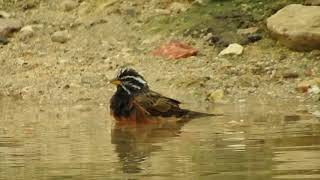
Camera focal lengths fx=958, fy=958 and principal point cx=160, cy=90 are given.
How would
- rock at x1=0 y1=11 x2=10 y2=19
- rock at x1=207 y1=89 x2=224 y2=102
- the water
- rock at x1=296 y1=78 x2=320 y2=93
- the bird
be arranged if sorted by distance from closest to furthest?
the water < the bird < rock at x1=296 y1=78 x2=320 y2=93 < rock at x1=207 y1=89 x2=224 y2=102 < rock at x1=0 y1=11 x2=10 y2=19

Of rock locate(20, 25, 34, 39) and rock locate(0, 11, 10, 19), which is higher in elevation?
rock locate(0, 11, 10, 19)

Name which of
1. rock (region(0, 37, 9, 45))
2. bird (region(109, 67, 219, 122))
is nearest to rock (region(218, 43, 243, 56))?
bird (region(109, 67, 219, 122))

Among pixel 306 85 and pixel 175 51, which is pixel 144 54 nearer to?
pixel 175 51

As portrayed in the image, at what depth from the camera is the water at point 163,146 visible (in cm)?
499

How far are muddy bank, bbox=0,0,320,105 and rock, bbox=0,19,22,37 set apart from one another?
0.08 m

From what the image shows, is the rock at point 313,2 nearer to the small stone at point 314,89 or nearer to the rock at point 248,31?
the rock at point 248,31

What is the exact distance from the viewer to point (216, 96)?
9.48m

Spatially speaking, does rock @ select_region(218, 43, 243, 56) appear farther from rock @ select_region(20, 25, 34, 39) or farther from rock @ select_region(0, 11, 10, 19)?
rock @ select_region(0, 11, 10, 19)

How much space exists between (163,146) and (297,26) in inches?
179

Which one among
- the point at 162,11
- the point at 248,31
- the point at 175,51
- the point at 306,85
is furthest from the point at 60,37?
the point at 306,85

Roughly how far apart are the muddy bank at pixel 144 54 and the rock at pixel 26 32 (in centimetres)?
3

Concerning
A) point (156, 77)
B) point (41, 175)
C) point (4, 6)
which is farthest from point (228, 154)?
point (4, 6)

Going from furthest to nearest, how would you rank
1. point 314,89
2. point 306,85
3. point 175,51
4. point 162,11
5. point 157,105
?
point 162,11 < point 175,51 < point 306,85 < point 314,89 < point 157,105

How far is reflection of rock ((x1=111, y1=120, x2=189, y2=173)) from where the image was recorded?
18.3 ft
